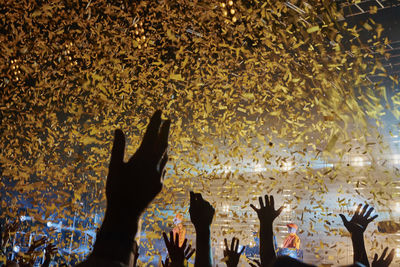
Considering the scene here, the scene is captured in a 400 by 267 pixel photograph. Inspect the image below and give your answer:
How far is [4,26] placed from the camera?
19.5 feet

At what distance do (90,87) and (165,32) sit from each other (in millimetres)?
1697

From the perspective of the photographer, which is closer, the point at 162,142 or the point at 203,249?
the point at 162,142

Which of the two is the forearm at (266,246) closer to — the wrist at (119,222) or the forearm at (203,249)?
the forearm at (203,249)

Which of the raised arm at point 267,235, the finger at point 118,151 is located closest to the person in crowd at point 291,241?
the raised arm at point 267,235

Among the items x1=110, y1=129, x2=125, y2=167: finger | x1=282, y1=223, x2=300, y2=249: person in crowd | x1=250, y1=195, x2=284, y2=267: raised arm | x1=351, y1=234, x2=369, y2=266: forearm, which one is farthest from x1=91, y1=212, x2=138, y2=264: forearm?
x1=282, y1=223, x2=300, y2=249: person in crowd

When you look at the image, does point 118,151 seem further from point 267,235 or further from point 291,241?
point 291,241

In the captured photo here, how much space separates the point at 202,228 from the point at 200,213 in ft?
0.39

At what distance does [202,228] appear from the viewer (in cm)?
230

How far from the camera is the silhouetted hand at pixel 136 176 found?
1.29m

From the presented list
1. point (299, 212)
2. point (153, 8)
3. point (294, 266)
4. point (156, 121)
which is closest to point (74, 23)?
point (153, 8)

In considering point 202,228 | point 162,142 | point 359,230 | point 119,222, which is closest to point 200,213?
point 202,228

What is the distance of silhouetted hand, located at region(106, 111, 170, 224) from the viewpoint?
1290 mm

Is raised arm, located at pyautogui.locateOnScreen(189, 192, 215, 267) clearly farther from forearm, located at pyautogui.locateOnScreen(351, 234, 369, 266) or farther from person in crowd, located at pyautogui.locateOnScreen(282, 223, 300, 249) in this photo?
person in crowd, located at pyautogui.locateOnScreen(282, 223, 300, 249)

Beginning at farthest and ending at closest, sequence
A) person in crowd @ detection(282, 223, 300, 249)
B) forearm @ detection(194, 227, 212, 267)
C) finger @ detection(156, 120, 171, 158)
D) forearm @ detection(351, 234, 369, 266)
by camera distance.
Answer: person in crowd @ detection(282, 223, 300, 249) < forearm @ detection(351, 234, 369, 266) < forearm @ detection(194, 227, 212, 267) < finger @ detection(156, 120, 171, 158)
